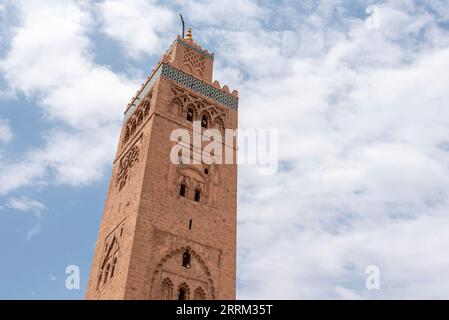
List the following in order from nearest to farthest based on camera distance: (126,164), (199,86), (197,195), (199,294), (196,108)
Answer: (199,294)
(197,195)
(126,164)
(196,108)
(199,86)

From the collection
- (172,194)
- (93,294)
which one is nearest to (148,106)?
(172,194)

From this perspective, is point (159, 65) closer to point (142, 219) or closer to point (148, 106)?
point (148, 106)

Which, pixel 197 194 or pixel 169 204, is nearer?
pixel 169 204

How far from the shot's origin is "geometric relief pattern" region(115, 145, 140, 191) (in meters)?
16.9

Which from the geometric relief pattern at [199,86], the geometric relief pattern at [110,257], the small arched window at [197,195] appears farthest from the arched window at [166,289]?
the geometric relief pattern at [199,86]

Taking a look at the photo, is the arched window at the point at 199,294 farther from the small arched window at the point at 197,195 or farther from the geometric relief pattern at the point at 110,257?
the small arched window at the point at 197,195

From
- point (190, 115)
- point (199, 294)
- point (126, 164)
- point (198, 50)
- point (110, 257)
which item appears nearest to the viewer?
point (199, 294)

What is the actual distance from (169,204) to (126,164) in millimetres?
3014

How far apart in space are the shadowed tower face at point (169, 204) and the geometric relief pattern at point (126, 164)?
45 mm

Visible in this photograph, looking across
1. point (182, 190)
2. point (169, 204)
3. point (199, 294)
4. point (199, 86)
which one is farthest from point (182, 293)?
point (199, 86)

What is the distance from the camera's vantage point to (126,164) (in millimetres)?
17469

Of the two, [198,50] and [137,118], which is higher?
[198,50]

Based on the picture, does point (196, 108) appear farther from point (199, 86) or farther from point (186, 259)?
point (186, 259)

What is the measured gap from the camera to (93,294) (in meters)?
15.0
